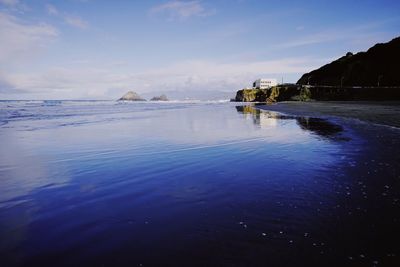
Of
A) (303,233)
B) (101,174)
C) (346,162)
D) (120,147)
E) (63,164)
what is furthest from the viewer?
(120,147)

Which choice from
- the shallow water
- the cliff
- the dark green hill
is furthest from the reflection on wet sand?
the cliff

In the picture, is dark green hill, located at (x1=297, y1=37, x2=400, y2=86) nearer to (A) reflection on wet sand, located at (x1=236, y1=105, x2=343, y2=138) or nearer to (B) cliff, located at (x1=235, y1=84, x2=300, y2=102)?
(B) cliff, located at (x1=235, y1=84, x2=300, y2=102)

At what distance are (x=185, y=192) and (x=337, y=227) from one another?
3224mm

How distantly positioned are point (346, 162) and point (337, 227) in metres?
5.20

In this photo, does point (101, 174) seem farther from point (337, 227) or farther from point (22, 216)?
point (337, 227)

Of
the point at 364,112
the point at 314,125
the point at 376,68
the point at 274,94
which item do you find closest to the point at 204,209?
the point at 314,125

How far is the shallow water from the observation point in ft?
13.0

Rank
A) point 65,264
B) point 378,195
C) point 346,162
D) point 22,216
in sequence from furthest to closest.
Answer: point 346,162 → point 378,195 → point 22,216 → point 65,264

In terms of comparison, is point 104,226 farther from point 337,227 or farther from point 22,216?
point 337,227

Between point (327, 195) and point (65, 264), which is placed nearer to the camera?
point (65, 264)

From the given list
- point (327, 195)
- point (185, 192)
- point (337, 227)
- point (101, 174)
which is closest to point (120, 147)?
point (101, 174)

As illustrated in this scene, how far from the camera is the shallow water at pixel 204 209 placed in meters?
3.97

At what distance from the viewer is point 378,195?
605 centimetres

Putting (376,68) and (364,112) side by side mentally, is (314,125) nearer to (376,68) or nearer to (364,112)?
(364,112)
